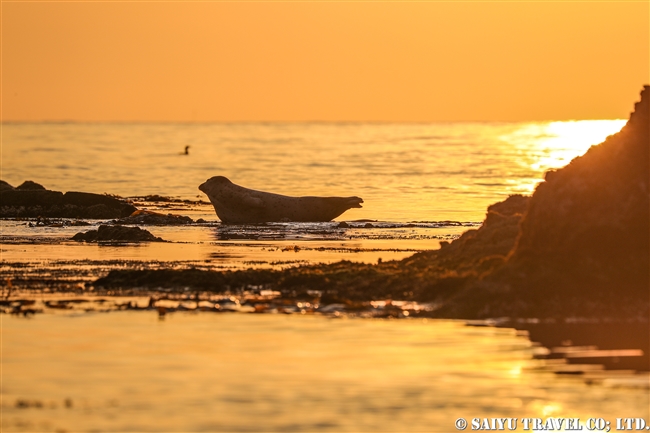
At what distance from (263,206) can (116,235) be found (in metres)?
7.82

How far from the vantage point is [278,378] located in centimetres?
1346

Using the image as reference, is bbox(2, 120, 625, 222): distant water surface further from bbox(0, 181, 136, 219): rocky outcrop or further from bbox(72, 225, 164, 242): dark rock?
bbox(72, 225, 164, 242): dark rock

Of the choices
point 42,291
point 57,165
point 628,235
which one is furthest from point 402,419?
point 57,165

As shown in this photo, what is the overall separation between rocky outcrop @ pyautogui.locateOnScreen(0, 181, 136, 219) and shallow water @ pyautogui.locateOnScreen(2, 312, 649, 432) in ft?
70.1

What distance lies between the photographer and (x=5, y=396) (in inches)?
502

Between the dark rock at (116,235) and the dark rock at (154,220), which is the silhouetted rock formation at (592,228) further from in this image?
the dark rock at (154,220)

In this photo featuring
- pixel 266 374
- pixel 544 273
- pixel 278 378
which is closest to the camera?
pixel 278 378

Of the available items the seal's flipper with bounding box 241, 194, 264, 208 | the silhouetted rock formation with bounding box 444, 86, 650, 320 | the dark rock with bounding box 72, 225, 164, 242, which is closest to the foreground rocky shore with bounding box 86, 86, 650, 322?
the silhouetted rock formation with bounding box 444, 86, 650, 320

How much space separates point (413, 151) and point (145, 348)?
97.2 metres

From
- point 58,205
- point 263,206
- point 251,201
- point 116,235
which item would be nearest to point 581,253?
point 116,235

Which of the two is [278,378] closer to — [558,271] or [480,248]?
[558,271]

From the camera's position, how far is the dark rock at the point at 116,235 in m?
29.3

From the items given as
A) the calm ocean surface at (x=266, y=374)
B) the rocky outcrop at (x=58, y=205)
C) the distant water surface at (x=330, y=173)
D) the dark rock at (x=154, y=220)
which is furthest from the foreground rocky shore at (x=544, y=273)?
the distant water surface at (x=330, y=173)

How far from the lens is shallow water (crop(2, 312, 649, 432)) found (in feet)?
39.3
